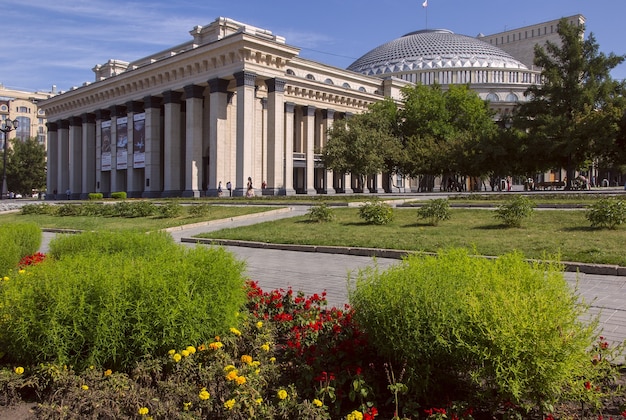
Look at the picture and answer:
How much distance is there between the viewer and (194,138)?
45156 millimetres

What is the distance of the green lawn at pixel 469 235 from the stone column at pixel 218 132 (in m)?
25.4

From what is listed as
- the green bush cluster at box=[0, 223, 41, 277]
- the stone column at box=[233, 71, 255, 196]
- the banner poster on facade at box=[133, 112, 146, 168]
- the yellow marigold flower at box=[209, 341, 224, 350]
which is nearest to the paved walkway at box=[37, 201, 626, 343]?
Result: the yellow marigold flower at box=[209, 341, 224, 350]

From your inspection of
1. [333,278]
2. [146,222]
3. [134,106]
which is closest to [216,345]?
[333,278]

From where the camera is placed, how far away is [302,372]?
357cm

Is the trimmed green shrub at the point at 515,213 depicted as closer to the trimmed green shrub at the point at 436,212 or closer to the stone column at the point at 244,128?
the trimmed green shrub at the point at 436,212

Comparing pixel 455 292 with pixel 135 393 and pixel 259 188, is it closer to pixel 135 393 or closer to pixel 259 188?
pixel 135 393

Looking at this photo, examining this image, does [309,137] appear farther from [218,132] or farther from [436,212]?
[436,212]

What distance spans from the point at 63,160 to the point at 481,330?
72.1m

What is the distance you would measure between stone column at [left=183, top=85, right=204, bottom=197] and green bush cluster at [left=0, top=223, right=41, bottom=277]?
36071mm

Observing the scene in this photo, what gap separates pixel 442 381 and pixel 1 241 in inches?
269

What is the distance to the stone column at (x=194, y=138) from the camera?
44906 millimetres

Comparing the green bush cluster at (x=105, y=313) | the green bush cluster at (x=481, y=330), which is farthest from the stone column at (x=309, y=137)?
the green bush cluster at (x=481, y=330)

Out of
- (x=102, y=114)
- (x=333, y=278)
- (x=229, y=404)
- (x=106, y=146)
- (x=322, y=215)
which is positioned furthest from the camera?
(x=102, y=114)

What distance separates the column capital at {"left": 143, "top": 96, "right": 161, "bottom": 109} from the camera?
161ft
